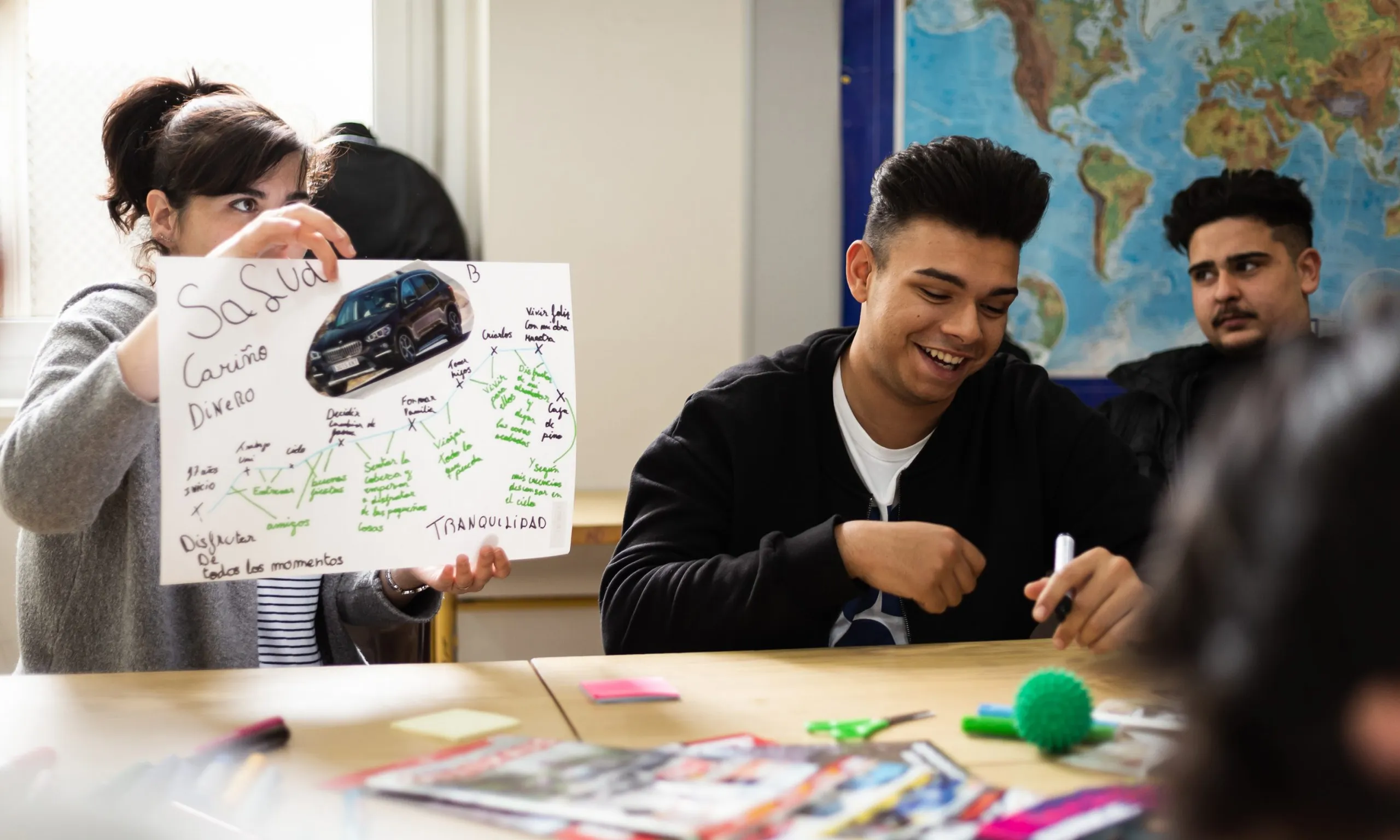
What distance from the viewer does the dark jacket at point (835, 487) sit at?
1493mm

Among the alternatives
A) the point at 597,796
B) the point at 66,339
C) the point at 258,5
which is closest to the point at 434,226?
the point at 258,5

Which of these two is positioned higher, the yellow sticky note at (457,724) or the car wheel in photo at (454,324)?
the car wheel in photo at (454,324)

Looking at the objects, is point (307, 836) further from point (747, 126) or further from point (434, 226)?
point (747, 126)

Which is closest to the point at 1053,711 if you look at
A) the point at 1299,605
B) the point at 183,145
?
the point at 1299,605

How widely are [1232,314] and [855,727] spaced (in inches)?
77.0

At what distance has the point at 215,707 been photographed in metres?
1.08

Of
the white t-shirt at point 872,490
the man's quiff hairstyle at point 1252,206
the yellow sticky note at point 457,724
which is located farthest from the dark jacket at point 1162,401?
the yellow sticky note at point 457,724

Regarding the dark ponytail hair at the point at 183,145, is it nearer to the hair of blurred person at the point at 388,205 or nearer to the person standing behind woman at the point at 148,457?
the person standing behind woman at the point at 148,457

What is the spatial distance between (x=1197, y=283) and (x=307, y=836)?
2.41 metres

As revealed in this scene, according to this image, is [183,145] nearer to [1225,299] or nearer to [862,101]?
[862,101]

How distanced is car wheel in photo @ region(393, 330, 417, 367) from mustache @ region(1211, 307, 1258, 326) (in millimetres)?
1966

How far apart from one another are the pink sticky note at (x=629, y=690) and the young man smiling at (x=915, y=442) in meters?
0.27

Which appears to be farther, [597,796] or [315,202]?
[315,202]

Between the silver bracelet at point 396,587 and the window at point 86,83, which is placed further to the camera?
the window at point 86,83
